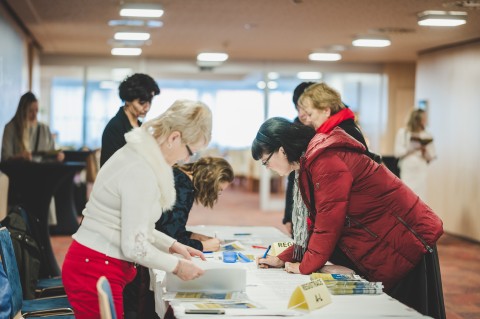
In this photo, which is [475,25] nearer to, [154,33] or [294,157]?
[154,33]

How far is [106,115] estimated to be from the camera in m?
14.6

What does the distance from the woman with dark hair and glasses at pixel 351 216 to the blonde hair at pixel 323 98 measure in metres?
0.51

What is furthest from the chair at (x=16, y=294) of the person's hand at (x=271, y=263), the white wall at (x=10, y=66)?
the white wall at (x=10, y=66)

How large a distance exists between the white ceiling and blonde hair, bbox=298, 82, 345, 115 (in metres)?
4.02

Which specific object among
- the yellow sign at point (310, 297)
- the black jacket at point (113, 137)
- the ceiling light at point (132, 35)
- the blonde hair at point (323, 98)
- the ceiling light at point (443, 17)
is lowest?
the yellow sign at point (310, 297)

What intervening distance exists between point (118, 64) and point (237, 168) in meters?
6.63

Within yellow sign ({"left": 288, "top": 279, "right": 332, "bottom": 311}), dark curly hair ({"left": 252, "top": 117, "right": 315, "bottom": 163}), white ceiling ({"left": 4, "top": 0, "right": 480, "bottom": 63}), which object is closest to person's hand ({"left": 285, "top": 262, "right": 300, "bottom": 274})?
dark curly hair ({"left": 252, "top": 117, "right": 315, "bottom": 163})

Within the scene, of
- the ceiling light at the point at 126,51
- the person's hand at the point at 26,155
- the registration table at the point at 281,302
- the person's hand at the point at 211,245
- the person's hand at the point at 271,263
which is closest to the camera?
the registration table at the point at 281,302

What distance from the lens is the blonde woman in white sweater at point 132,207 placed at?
8.20ft

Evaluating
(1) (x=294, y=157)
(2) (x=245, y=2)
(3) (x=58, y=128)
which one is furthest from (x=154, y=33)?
(1) (x=294, y=157)

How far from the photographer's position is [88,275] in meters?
2.63

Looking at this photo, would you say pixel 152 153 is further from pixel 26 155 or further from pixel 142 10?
pixel 142 10

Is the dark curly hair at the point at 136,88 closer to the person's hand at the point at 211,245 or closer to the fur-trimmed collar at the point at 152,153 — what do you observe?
the person's hand at the point at 211,245

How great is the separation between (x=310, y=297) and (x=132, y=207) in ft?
2.23
